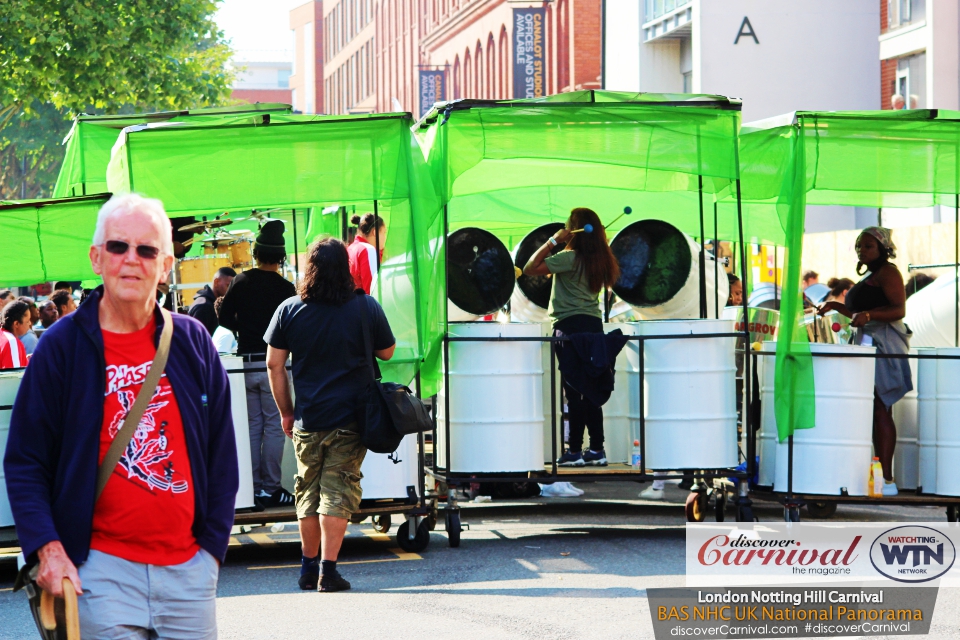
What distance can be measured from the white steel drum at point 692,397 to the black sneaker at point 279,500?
2326 mm

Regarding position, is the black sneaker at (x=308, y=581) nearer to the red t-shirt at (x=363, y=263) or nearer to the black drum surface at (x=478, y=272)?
the black drum surface at (x=478, y=272)

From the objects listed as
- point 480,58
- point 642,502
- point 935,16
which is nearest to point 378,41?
point 480,58

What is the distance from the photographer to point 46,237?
910cm

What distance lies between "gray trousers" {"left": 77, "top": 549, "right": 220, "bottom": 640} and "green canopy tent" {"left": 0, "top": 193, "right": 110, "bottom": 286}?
5.69m

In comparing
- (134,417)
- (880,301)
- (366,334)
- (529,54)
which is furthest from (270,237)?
(529,54)

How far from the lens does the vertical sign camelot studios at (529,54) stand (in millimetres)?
38094

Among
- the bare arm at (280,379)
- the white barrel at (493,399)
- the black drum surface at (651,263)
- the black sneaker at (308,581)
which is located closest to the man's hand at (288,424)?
the bare arm at (280,379)

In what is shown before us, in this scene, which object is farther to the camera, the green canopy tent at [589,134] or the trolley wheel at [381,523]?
the trolley wheel at [381,523]

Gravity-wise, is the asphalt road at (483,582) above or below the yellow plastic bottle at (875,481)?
below

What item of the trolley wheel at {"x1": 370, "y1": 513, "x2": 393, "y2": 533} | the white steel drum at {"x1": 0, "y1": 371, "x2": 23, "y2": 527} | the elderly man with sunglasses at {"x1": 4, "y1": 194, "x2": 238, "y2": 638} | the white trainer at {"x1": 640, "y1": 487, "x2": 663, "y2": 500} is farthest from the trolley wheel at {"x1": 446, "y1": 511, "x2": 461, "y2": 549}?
the elderly man with sunglasses at {"x1": 4, "y1": 194, "x2": 238, "y2": 638}

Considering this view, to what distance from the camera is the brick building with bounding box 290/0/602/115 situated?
36.8 meters

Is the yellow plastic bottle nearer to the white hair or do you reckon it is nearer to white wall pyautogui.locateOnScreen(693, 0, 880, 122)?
the white hair

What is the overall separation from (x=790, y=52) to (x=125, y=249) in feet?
89.2

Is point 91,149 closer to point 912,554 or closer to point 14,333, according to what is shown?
point 14,333
